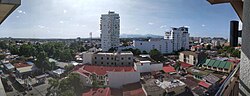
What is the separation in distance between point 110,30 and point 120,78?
1610cm

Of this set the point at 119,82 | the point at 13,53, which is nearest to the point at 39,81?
the point at 119,82

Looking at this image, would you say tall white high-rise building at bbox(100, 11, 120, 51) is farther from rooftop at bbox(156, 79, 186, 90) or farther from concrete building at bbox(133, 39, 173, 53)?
rooftop at bbox(156, 79, 186, 90)

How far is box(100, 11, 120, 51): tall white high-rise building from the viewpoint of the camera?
936 inches

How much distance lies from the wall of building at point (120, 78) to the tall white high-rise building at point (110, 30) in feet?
51.3

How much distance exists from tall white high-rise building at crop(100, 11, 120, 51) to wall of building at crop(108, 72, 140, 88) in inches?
616

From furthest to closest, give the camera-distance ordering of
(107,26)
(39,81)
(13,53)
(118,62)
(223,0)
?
(107,26) < (13,53) < (118,62) < (39,81) < (223,0)

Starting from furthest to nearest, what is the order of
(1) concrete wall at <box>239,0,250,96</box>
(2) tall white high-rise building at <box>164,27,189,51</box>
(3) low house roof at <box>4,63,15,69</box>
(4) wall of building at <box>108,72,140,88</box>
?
(2) tall white high-rise building at <box>164,27,189,51</box> → (3) low house roof at <box>4,63,15,69</box> → (4) wall of building at <box>108,72,140,88</box> → (1) concrete wall at <box>239,0,250,96</box>

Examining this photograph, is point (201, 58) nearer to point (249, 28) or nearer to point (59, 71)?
point (59, 71)

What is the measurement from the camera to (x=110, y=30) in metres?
23.9

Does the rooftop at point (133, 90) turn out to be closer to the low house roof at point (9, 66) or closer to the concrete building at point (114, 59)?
the concrete building at point (114, 59)

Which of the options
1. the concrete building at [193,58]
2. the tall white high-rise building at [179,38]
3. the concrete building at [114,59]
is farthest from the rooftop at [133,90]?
the tall white high-rise building at [179,38]

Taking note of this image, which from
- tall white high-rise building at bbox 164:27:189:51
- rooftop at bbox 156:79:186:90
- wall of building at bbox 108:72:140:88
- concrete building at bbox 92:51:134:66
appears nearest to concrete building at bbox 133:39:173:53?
tall white high-rise building at bbox 164:27:189:51

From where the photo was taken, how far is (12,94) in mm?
8102

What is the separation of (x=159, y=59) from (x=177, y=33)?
1098 cm
